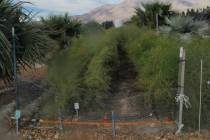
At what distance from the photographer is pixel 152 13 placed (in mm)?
24641

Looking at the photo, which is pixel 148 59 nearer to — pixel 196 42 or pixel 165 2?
pixel 196 42

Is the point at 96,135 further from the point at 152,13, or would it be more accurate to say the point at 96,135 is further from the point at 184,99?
the point at 152,13

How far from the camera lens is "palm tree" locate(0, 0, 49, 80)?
1242 centimetres

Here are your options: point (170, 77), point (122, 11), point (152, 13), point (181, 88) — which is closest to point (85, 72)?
point (170, 77)

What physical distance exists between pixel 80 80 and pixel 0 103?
2469 mm

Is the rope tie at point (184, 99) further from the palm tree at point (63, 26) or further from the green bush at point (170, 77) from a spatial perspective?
the palm tree at point (63, 26)

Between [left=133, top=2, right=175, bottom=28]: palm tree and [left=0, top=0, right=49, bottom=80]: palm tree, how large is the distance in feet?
35.5

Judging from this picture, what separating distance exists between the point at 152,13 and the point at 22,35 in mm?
12165

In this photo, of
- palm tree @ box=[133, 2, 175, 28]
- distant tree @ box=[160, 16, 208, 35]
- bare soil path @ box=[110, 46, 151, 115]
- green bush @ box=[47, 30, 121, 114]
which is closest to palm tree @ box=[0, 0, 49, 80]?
green bush @ box=[47, 30, 121, 114]

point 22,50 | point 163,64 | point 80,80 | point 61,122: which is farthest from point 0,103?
point 163,64

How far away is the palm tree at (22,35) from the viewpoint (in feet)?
40.8

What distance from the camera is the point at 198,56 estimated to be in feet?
33.3

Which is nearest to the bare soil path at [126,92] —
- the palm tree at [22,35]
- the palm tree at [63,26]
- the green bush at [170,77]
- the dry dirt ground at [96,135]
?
the green bush at [170,77]

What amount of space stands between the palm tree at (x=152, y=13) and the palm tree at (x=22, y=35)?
426 inches
